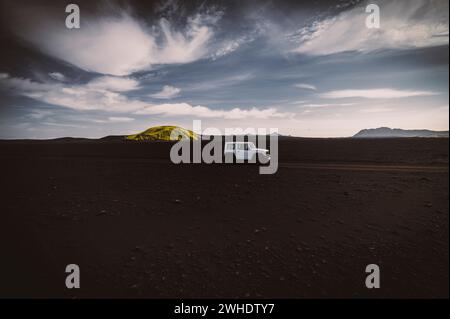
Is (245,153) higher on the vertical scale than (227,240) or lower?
higher

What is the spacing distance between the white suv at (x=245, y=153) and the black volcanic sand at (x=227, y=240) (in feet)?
24.2

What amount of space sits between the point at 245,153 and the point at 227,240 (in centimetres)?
1160

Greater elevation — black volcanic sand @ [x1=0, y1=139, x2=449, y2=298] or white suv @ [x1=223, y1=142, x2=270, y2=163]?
white suv @ [x1=223, y1=142, x2=270, y2=163]

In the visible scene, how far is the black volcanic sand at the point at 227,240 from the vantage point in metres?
3.63

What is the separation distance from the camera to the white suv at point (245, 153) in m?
16.0

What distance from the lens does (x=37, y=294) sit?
11.4ft

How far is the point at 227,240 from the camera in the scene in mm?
4926

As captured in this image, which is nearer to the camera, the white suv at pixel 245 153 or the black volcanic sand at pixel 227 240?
the black volcanic sand at pixel 227 240

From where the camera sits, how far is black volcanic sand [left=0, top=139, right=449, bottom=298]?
363 cm

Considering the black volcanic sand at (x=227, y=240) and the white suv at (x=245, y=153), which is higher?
the white suv at (x=245, y=153)

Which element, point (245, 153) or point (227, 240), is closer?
point (227, 240)

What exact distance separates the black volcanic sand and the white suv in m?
7.37

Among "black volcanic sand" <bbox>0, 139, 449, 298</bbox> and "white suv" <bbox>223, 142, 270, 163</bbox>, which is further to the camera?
"white suv" <bbox>223, 142, 270, 163</bbox>

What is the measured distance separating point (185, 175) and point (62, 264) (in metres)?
7.28
